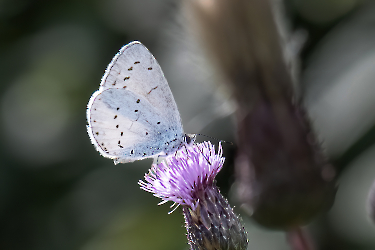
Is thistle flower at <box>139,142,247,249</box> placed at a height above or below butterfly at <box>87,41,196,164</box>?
below

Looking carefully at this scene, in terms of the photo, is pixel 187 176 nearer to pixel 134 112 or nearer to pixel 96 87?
pixel 134 112

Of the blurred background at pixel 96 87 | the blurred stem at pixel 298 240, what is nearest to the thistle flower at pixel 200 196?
the blurred stem at pixel 298 240

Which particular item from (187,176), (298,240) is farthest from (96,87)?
(298,240)

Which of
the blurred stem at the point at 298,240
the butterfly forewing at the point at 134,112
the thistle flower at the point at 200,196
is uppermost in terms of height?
the butterfly forewing at the point at 134,112

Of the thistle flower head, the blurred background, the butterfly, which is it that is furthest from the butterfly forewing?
the blurred background

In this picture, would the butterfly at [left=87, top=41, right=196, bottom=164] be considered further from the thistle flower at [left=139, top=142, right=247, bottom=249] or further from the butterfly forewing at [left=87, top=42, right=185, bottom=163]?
the thistle flower at [left=139, top=142, right=247, bottom=249]

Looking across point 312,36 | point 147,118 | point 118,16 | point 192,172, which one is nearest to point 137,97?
point 147,118

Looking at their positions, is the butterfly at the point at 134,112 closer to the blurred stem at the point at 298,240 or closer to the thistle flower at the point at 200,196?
the thistle flower at the point at 200,196
